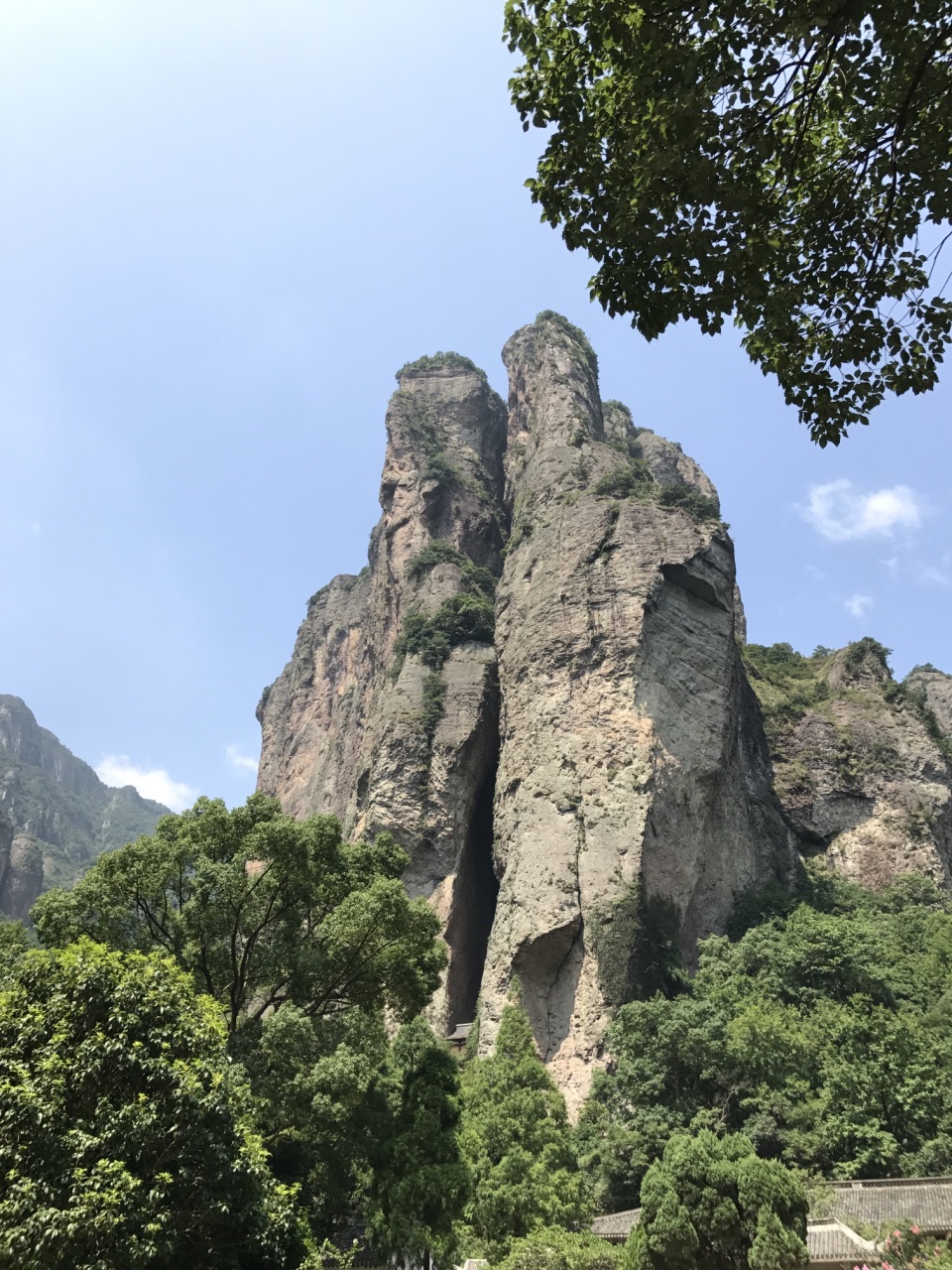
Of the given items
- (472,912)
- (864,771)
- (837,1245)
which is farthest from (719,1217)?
(864,771)

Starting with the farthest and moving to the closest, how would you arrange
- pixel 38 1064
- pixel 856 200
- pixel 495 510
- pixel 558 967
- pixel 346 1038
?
1. pixel 495 510
2. pixel 558 967
3. pixel 346 1038
4. pixel 38 1064
5. pixel 856 200

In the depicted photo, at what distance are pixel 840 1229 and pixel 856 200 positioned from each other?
19.2 metres

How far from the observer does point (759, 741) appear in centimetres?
4272

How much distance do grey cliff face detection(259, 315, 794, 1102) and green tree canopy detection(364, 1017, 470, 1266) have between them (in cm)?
1316

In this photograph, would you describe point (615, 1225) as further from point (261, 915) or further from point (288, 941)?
point (261, 915)

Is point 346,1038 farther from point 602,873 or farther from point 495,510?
point 495,510

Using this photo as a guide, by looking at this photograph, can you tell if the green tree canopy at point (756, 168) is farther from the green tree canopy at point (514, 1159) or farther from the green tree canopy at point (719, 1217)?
the green tree canopy at point (514, 1159)

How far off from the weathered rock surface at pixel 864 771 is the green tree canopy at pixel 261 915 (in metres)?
27.0

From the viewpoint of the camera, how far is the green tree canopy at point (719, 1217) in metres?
14.3

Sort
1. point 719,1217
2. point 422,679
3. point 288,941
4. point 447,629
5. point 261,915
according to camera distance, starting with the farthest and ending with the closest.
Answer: point 447,629, point 422,679, point 288,941, point 261,915, point 719,1217

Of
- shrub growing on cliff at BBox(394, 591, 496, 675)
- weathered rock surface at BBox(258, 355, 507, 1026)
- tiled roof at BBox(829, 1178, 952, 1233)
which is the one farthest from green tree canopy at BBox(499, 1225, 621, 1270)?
shrub growing on cliff at BBox(394, 591, 496, 675)

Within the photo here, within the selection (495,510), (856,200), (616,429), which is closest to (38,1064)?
(856,200)

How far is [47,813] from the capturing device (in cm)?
11262

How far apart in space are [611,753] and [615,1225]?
16.5 metres
